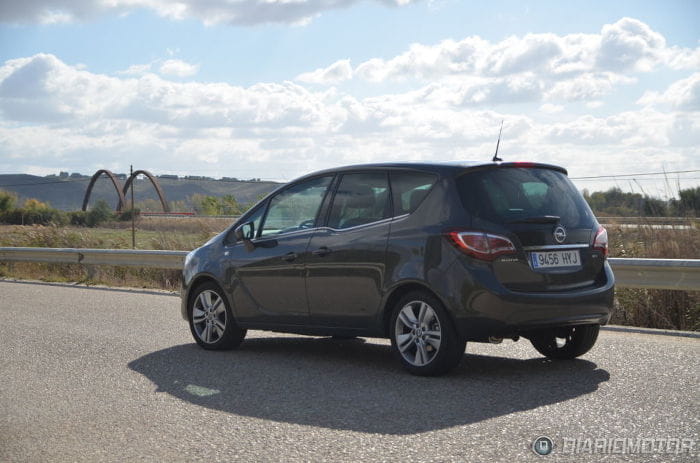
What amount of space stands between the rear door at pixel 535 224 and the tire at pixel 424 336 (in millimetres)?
560

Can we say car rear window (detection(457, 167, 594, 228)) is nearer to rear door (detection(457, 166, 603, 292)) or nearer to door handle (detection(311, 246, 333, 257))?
rear door (detection(457, 166, 603, 292))

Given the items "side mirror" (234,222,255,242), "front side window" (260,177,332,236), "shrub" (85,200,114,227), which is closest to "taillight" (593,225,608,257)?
"front side window" (260,177,332,236)

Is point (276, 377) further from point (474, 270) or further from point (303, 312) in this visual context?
point (474, 270)

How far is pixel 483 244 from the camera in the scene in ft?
22.1

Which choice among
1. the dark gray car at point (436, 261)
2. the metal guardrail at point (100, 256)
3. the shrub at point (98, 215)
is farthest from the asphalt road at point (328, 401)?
the shrub at point (98, 215)

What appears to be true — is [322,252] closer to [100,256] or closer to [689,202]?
[689,202]

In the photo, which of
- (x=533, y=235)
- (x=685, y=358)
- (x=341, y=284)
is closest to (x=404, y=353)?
(x=341, y=284)

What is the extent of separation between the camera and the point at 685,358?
304 inches

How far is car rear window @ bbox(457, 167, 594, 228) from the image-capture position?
6.90 metres

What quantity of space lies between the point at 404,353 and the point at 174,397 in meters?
1.79

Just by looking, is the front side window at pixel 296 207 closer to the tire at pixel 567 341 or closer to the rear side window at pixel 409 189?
the rear side window at pixel 409 189

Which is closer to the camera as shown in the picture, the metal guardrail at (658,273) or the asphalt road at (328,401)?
the asphalt road at (328,401)

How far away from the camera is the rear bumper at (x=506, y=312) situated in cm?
665

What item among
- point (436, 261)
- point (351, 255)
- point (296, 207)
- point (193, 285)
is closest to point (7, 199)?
point (193, 285)
